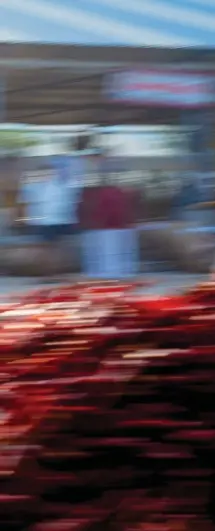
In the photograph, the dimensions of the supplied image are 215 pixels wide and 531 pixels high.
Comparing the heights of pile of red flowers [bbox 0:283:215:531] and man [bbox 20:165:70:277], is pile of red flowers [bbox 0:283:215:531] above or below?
below

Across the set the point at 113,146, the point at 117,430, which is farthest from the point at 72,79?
the point at 117,430

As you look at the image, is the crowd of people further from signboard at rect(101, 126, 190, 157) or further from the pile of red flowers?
the pile of red flowers

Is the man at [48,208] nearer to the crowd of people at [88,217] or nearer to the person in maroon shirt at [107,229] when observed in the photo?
the crowd of people at [88,217]

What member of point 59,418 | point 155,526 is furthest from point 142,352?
point 155,526

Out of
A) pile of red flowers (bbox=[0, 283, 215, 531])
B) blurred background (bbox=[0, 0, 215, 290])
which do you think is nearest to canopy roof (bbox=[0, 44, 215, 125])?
blurred background (bbox=[0, 0, 215, 290])

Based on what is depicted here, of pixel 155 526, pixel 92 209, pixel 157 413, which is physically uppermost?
pixel 92 209

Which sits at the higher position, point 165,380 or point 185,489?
point 165,380

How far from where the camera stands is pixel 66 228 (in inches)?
304

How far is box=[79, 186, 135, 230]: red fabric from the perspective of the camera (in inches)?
293

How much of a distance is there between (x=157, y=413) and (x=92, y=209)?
5.68m

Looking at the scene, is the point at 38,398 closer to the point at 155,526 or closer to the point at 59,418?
the point at 59,418

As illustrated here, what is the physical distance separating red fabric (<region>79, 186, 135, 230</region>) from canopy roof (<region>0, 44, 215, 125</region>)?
649 mm

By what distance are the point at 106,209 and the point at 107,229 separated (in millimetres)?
199

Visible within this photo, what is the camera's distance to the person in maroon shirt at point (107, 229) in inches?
294
